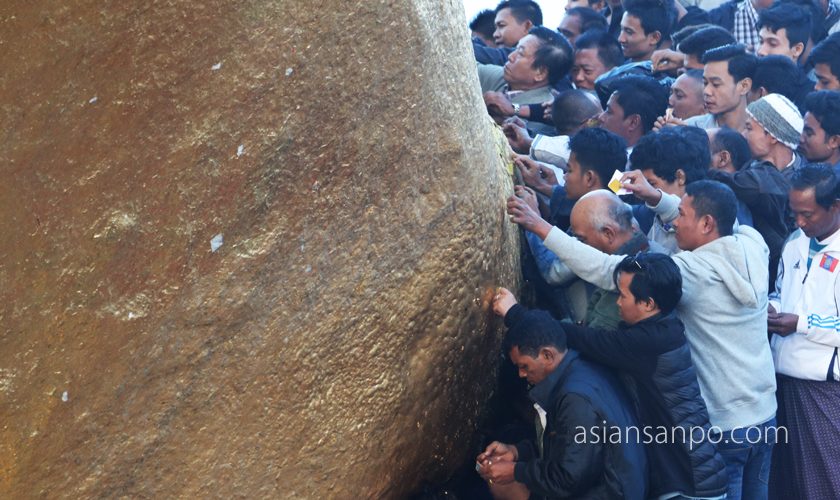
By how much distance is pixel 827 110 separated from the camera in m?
4.00

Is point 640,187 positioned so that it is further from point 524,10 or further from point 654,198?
point 524,10

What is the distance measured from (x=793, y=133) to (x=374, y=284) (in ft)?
6.43

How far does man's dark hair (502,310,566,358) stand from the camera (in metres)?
3.02

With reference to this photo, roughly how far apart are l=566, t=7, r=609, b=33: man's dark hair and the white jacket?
2718mm

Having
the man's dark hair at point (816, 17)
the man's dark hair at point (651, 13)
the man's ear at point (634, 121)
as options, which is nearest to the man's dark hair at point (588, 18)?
the man's dark hair at point (651, 13)

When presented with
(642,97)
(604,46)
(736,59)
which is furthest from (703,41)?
(642,97)

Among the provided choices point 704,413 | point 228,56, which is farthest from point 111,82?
point 704,413

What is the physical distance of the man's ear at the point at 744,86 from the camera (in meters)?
4.34

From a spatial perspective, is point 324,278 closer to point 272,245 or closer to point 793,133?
point 272,245

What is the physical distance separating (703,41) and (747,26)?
1219mm

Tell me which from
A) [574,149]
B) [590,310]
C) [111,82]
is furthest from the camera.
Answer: [574,149]

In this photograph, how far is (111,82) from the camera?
241cm

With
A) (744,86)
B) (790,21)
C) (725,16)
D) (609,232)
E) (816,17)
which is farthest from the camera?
(725,16)

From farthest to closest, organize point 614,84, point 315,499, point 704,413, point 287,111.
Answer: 1. point 614,84
2. point 704,413
3. point 315,499
4. point 287,111
